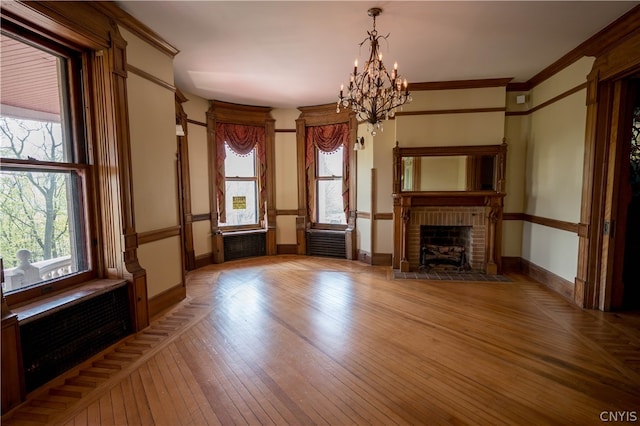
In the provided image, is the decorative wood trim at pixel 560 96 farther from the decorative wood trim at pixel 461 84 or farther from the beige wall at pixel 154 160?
the beige wall at pixel 154 160

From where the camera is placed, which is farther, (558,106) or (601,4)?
(558,106)

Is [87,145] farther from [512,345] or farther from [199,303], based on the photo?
[512,345]

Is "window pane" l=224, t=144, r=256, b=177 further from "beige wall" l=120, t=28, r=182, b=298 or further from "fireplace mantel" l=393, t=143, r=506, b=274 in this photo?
"fireplace mantel" l=393, t=143, r=506, b=274

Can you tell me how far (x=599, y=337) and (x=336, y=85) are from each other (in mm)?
4493

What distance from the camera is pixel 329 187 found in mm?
6434

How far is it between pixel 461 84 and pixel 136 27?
4390 millimetres

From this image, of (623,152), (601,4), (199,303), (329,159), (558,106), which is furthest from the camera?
(329,159)

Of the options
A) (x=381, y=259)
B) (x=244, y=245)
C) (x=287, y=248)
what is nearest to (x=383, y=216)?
(x=381, y=259)

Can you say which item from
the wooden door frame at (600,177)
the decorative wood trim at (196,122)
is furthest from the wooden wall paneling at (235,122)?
the wooden door frame at (600,177)

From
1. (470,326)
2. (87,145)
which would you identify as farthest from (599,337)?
(87,145)

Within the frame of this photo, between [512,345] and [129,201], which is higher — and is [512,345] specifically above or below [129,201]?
below

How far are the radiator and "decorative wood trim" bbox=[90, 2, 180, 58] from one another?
13.1 ft

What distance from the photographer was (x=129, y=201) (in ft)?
9.78

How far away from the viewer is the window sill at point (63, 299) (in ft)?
7.19
